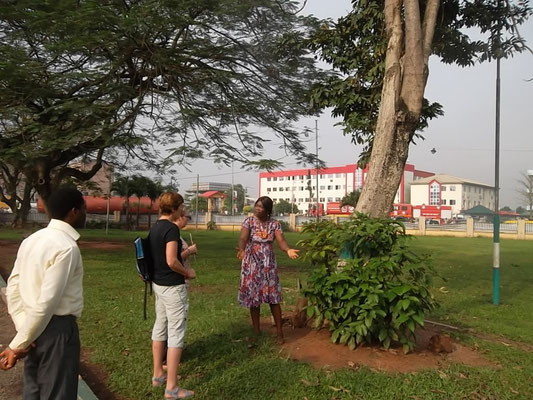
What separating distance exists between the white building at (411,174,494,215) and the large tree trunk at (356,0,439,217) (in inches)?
2819

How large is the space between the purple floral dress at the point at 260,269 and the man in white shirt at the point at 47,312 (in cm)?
250

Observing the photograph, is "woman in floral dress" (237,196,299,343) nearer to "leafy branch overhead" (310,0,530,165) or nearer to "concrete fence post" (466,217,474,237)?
"leafy branch overhead" (310,0,530,165)

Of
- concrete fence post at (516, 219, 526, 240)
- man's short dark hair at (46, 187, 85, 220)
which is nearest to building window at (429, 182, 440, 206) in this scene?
concrete fence post at (516, 219, 526, 240)

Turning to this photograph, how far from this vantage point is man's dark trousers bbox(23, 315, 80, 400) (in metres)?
2.20

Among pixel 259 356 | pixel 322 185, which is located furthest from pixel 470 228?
pixel 322 185

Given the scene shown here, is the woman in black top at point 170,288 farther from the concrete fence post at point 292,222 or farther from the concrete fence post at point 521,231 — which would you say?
the concrete fence post at point 292,222

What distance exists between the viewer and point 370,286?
421 cm

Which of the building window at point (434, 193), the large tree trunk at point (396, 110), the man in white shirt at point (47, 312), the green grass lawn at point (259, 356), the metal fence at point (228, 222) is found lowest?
the green grass lawn at point (259, 356)

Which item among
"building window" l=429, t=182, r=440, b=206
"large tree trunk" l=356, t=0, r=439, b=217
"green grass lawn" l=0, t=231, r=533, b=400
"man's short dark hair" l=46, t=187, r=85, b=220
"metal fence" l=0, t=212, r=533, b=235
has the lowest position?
"green grass lawn" l=0, t=231, r=533, b=400

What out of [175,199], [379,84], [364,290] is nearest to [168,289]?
[175,199]

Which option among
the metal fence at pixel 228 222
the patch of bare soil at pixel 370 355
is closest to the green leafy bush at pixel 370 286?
the patch of bare soil at pixel 370 355

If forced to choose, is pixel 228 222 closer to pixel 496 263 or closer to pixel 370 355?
pixel 496 263

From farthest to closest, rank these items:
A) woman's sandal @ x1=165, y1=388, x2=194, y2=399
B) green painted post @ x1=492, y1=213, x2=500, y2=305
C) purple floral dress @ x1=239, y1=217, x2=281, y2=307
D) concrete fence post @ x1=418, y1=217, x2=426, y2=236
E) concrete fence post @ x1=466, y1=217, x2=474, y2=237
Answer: concrete fence post @ x1=418, y1=217, x2=426, y2=236 → concrete fence post @ x1=466, y1=217, x2=474, y2=237 → green painted post @ x1=492, y1=213, x2=500, y2=305 → purple floral dress @ x1=239, y1=217, x2=281, y2=307 → woman's sandal @ x1=165, y1=388, x2=194, y2=399

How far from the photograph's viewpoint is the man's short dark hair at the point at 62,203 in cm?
236
